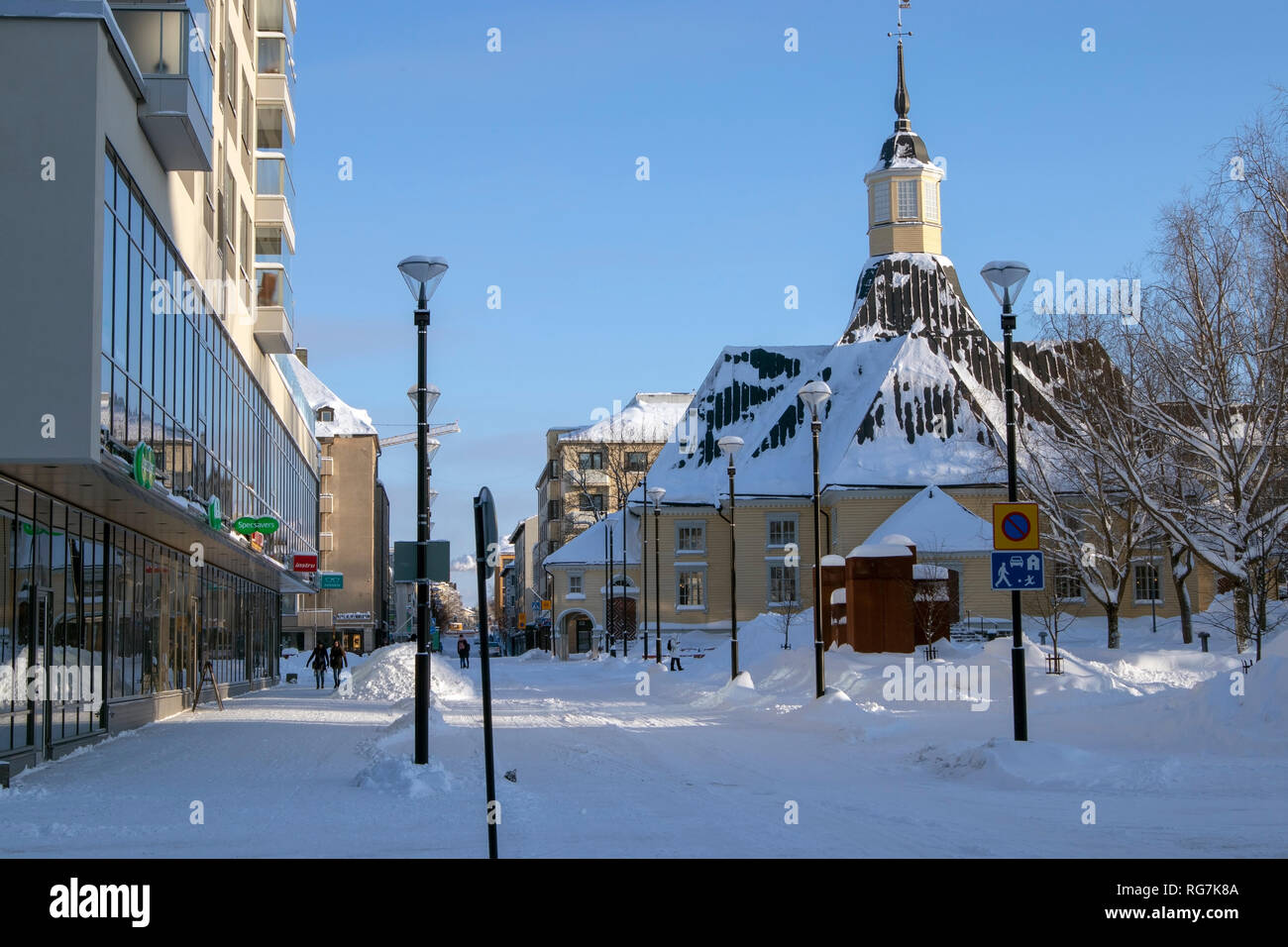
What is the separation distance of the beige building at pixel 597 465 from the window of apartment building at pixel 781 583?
30.4 metres

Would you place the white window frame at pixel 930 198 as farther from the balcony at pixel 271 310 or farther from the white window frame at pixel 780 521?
the balcony at pixel 271 310

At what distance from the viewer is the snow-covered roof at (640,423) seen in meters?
118

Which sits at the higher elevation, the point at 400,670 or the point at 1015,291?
the point at 1015,291

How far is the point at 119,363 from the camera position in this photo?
21.3 m

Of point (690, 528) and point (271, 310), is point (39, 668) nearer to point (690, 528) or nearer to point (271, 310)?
point (271, 310)

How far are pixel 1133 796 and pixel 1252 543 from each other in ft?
63.5

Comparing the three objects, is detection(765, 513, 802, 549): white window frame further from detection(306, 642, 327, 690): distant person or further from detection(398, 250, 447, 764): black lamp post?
detection(398, 250, 447, 764): black lamp post

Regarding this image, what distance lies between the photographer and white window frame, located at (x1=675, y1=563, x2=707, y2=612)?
7556cm

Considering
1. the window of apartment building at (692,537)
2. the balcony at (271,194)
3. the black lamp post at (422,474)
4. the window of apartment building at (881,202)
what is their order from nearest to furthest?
1. the black lamp post at (422,474)
2. the balcony at (271,194)
3. the window of apartment building at (692,537)
4. the window of apartment building at (881,202)

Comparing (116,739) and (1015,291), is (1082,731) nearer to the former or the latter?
(1015,291)

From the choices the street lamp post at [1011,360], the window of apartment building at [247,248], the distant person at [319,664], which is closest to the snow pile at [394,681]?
the distant person at [319,664]

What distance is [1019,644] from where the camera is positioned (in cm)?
1750

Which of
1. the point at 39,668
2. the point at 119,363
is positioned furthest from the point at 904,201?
the point at 39,668
